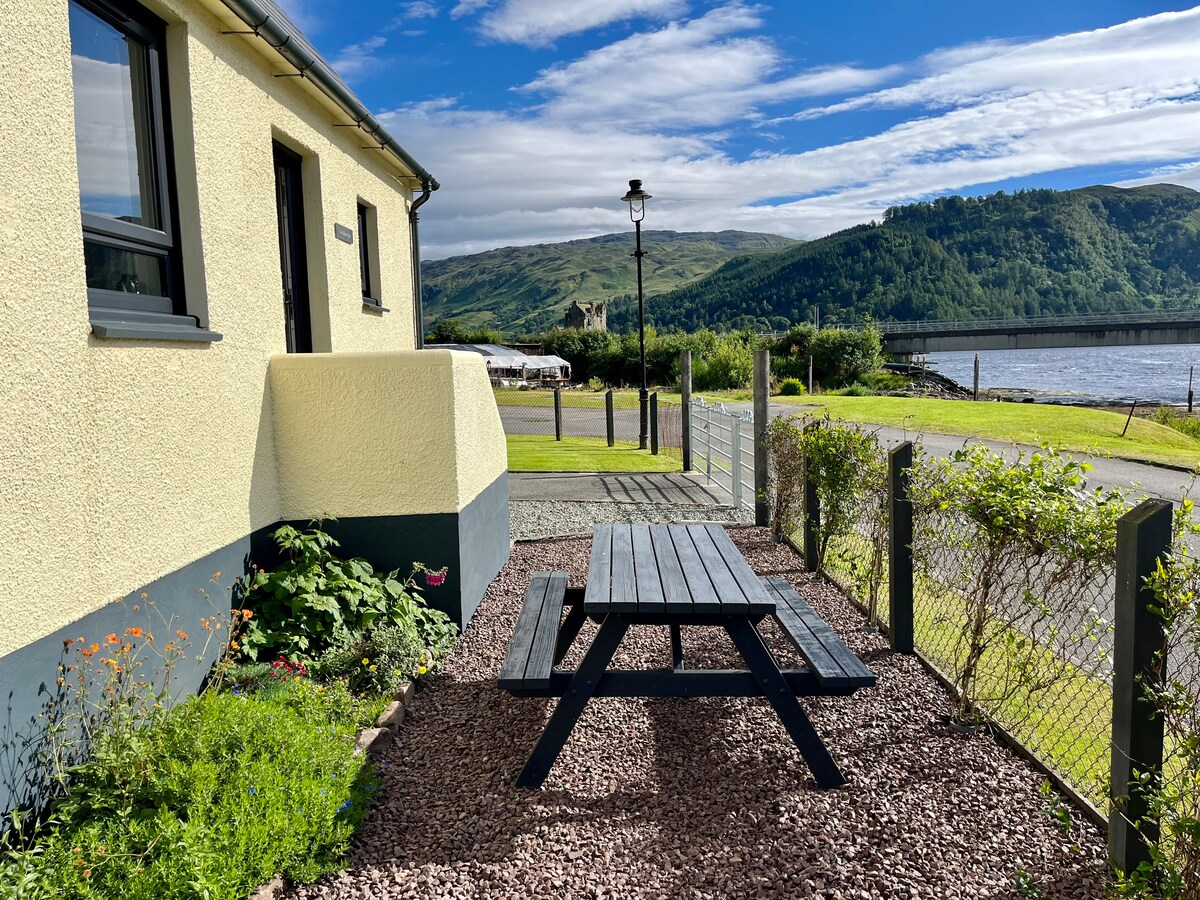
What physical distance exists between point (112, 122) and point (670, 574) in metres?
3.25

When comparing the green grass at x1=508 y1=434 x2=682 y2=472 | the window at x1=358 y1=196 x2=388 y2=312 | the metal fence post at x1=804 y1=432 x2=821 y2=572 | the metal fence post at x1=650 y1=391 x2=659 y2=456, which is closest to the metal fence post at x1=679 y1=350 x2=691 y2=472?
the green grass at x1=508 y1=434 x2=682 y2=472

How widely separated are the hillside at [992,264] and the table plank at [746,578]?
107 meters

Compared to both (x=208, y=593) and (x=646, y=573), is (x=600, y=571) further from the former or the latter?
(x=208, y=593)

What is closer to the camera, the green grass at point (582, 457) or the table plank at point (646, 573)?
the table plank at point (646, 573)

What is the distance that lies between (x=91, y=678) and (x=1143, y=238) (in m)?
162

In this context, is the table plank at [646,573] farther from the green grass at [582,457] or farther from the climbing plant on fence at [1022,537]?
the green grass at [582,457]

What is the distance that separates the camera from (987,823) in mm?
2924

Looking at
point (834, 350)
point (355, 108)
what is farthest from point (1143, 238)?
point (355, 108)

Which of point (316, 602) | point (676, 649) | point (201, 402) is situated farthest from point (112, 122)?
point (676, 649)

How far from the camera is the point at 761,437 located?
8.80 metres

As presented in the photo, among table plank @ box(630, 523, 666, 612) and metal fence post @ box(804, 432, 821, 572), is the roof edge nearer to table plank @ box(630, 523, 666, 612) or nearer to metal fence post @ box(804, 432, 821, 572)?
table plank @ box(630, 523, 666, 612)

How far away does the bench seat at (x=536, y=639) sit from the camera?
10.5 feet

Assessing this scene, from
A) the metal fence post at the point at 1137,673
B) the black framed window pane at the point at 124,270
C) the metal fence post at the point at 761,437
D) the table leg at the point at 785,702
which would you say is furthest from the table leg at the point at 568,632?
the metal fence post at the point at 761,437

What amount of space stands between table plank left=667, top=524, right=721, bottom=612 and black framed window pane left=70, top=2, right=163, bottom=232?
9.63 feet
